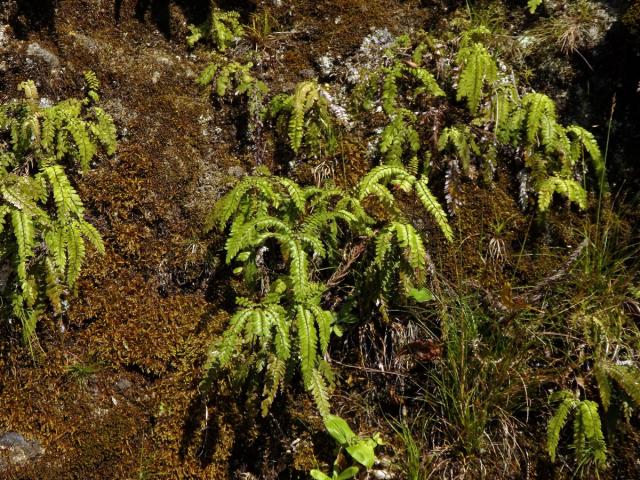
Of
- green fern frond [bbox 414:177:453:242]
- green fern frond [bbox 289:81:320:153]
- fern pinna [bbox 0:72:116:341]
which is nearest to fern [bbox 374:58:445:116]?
green fern frond [bbox 289:81:320:153]

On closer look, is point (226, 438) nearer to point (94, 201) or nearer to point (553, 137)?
point (94, 201)

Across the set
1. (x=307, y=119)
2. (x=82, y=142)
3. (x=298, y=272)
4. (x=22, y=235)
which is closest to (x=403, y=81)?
(x=307, y=119)

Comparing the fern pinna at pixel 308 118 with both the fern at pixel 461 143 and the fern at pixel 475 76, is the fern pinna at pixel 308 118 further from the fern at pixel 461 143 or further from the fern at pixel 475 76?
the fern at pixel 475 76

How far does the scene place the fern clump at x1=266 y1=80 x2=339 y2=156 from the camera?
182 inches

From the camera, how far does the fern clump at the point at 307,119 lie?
463 centimetres

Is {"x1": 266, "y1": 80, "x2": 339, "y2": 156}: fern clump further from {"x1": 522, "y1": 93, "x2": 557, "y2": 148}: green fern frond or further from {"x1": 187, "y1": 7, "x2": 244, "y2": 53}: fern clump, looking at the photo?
{"x1": 522, "y1": 93, "x2": 557, "y2": 148}: green fern frond

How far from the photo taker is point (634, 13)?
471 cm

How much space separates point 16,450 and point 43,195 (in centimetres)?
172

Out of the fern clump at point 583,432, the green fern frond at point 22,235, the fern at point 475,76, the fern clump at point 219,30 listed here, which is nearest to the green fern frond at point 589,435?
the fern clump at point 583,432

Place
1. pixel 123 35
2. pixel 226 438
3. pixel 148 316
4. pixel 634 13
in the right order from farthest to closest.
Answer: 1. pixel 123 35
2. pixel 634 13
3. pixel 148 316
4. pixel 226 438

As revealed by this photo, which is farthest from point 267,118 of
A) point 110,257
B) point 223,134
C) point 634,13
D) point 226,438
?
point 634,13

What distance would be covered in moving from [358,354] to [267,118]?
6.80ft

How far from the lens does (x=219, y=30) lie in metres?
5.12

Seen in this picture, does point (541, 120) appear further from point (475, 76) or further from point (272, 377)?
point (272, 377)
